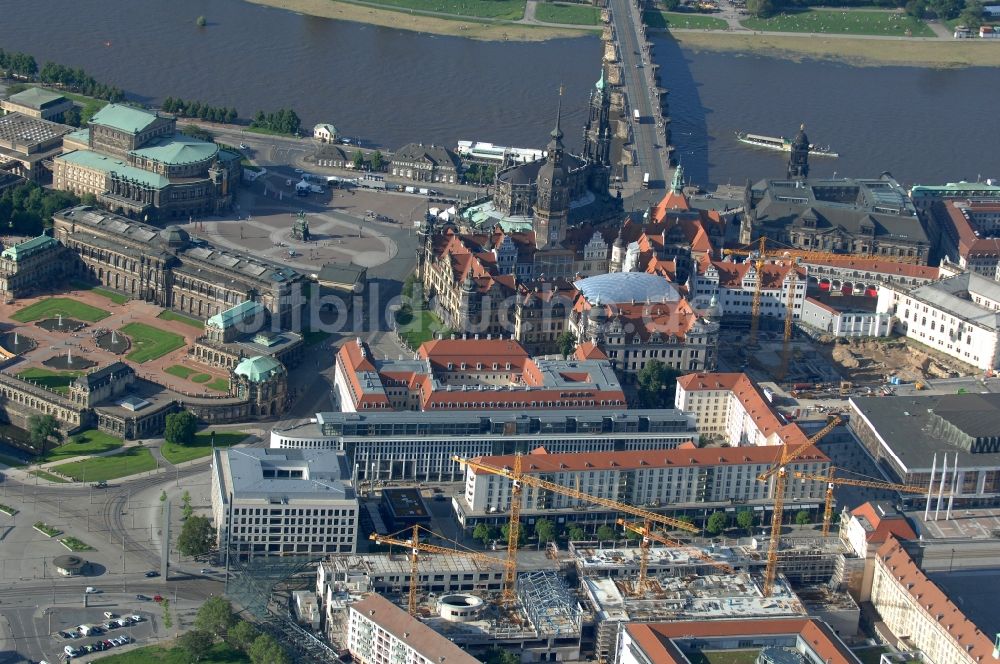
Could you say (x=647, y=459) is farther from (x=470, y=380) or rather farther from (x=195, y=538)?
(x=195, y=538)

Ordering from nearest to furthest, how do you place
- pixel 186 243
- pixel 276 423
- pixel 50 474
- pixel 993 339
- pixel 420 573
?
pixel 420 573 → pixel 50 474 → pixel 276 423 → pixel 993 339 → pixel 186 243

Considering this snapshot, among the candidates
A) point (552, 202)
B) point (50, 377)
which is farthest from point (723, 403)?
point (50, 377)

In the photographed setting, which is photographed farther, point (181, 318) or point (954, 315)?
point (181, 318)

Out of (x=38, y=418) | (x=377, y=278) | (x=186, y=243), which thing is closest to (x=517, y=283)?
(x=377, y=278)

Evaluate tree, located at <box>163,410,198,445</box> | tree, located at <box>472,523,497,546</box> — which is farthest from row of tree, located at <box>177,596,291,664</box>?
tree, located at <box>163,410,198,445</box>

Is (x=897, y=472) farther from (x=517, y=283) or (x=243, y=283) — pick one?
(x=243, y=283)

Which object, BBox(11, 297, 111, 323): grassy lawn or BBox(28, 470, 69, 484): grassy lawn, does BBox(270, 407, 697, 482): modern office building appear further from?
BBox(11, 297, 111, 323): grassy lawn
